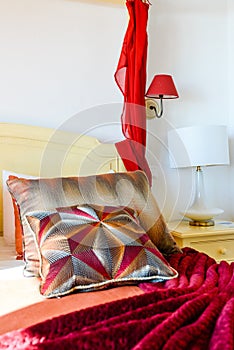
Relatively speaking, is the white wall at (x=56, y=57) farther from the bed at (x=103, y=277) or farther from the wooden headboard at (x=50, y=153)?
the bed at (x=103, y=277)

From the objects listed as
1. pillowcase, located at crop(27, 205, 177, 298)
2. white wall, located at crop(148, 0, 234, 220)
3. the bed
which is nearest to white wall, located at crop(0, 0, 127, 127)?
white wall, located at crop(148, 0, 234, 220)

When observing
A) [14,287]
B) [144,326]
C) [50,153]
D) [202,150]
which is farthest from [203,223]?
[144,326]

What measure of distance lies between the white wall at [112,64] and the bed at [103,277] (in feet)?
2.63

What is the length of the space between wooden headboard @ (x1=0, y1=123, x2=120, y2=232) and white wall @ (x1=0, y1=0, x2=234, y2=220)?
0.14m

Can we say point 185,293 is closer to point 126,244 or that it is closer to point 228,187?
point 126,244

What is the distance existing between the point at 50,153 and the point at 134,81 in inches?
25.0

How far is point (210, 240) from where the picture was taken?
225 cm

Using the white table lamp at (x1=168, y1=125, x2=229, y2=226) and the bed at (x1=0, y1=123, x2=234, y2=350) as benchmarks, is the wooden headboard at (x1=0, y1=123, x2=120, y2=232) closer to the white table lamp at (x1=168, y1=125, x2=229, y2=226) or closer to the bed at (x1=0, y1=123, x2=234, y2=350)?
the bed at (x1=0, y1=123, x2=234, y2=350)

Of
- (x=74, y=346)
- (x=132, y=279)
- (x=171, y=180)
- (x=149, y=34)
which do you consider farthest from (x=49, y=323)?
(x=149, y=34)

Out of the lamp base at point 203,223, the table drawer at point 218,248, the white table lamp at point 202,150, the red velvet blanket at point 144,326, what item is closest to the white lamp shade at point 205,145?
the white table lamp at point 202,150

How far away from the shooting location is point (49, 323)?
812mm

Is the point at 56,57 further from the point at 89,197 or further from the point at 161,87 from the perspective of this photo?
the point at 89,197

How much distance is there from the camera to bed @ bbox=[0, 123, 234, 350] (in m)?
0.75

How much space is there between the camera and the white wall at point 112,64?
2.31m
